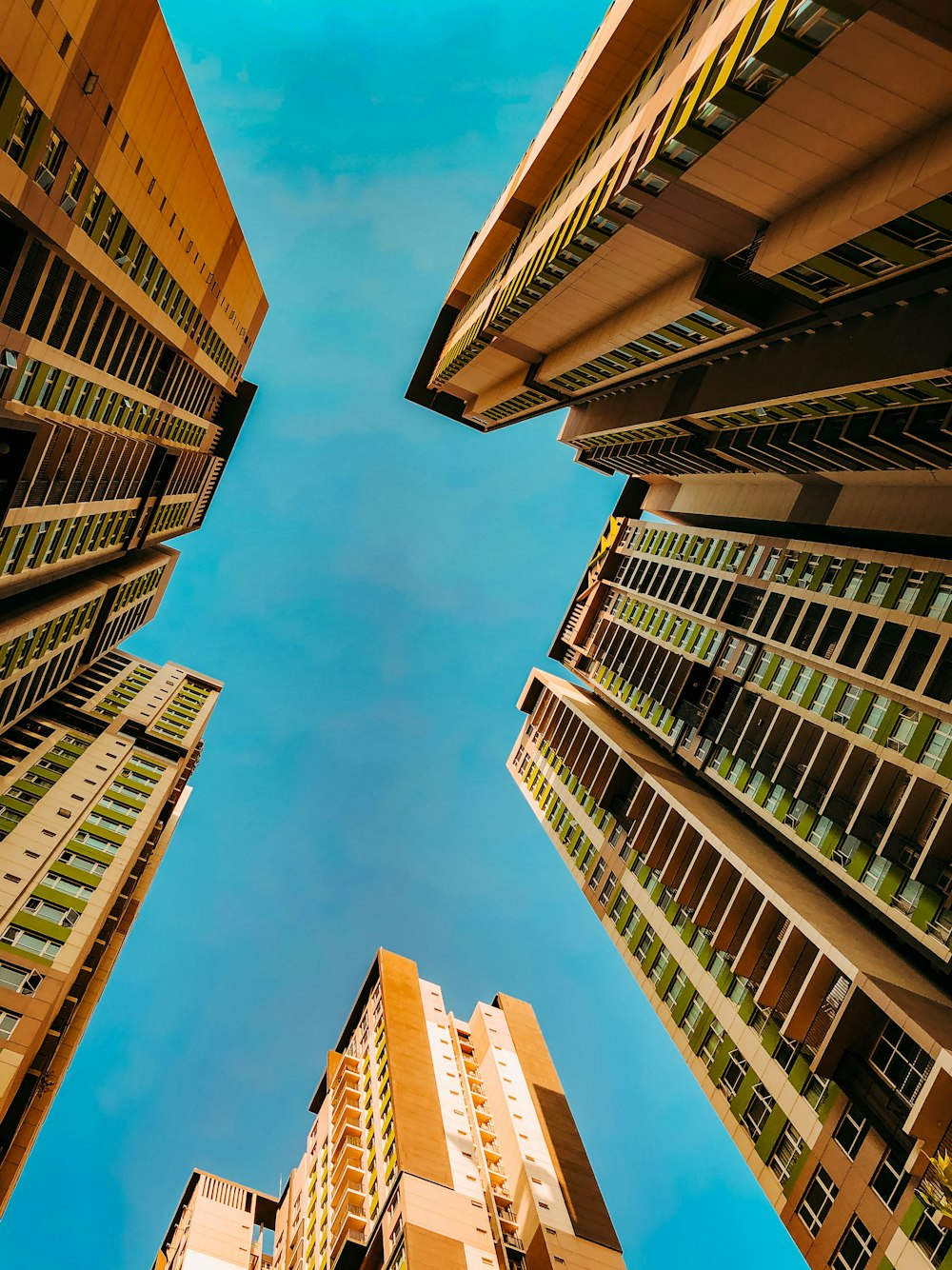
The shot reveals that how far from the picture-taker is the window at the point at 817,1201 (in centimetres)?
3572

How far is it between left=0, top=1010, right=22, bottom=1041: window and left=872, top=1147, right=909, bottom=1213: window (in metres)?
38.5

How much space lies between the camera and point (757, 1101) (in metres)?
42.5

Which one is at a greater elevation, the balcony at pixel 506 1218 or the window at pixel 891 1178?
the window at pixel 891 1178

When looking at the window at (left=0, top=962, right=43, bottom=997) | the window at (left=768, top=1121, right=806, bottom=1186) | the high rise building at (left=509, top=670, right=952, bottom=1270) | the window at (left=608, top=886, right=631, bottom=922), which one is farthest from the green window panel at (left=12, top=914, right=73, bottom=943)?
the window at (left=768, top=1121, right=806, bottom=1186)

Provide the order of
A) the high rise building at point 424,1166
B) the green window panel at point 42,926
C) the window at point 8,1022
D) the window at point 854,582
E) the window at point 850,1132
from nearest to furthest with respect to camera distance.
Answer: the window at point 850,1132
the window at point 8,1022
the green window panel at point 42,926
the window at point 854,582
the high rise building at point 424,1166

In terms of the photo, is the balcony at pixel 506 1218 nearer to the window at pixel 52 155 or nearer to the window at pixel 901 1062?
the window at pixel 901 1062

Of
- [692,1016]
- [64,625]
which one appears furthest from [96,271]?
[692,1016]

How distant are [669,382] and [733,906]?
121 ft

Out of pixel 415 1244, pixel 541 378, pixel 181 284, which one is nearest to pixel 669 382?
pixel 541 378

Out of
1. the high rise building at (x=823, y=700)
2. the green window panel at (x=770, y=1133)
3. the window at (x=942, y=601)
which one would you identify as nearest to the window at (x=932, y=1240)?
the green window panel at (x=770, y=1133)

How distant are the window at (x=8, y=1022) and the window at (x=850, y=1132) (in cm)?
Result: 3772

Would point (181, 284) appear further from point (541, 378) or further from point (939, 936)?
point (939, 936)

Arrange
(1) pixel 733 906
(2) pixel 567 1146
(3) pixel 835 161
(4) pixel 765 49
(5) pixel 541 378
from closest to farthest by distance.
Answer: (4) pixel 765 49, (3) pixel 835 161, (1) pixel 733 906, (5) pixel 541 378, (2) pixel 567 1146

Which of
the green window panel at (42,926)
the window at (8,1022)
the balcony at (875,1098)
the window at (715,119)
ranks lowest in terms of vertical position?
the window at (8,1022)
